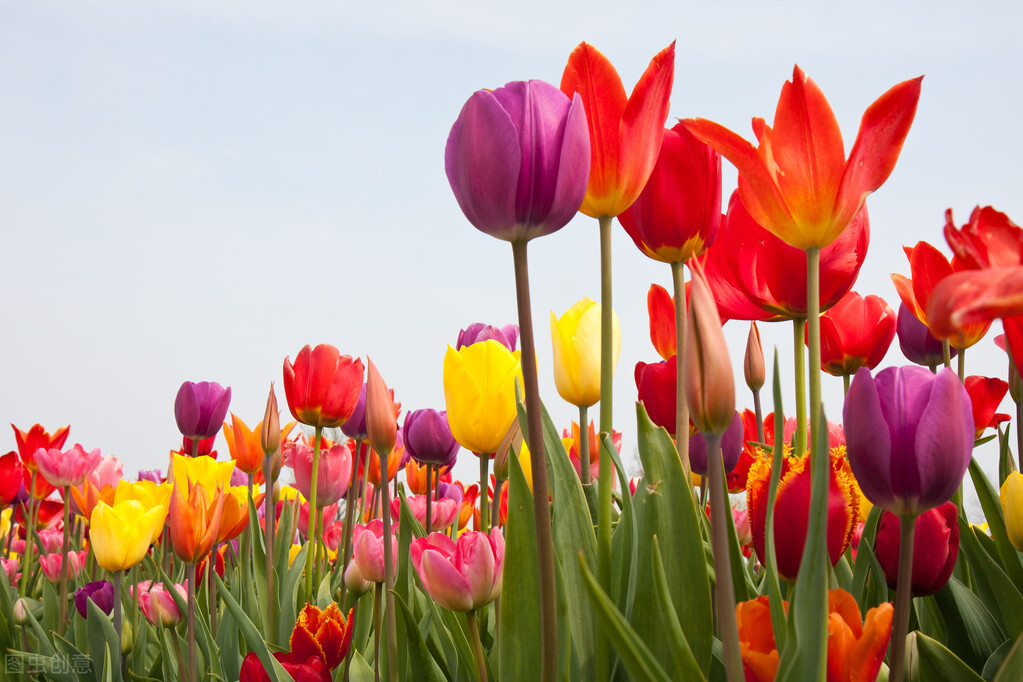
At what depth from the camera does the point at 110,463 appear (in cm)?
275

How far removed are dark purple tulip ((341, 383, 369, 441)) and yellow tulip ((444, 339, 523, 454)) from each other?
2.57ft

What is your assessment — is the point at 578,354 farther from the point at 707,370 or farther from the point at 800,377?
the point at 707,370

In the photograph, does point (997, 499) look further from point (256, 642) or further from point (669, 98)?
point (256, 642)

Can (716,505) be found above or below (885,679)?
above

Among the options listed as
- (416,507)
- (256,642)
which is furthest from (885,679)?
(416,507)

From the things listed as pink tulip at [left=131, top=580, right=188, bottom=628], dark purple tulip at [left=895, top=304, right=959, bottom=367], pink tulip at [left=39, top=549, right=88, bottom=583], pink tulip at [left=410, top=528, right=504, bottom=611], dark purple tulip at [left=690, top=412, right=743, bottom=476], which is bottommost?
pink tulip at [left=39, top=549, right=88, bottom=583]

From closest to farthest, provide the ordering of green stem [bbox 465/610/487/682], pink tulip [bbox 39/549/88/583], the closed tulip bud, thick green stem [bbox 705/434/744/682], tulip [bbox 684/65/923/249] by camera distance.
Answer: thick green stem [bbox 705/434/744/682], tulip [bbox 684/65/923/249], green stem [bbox 465/610/487/682], the closed tulip bud, pink tulip [bbox 39/549/88/583]

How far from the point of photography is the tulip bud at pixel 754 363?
4.60 ft

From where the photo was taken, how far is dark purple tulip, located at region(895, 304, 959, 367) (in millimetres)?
1756

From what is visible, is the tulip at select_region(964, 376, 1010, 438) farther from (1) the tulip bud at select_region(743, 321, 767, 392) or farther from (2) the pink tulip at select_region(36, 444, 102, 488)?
(2) the pink tulip at select_region(36, 444, 102, 488)

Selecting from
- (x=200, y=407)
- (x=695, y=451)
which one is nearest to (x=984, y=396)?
(x=695, y=451)

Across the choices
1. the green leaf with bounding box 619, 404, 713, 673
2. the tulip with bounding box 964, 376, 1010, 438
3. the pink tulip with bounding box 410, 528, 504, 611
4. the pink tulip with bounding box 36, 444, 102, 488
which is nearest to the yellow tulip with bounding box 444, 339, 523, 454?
the pink tulip with bounding box 410, 528, 504, 611

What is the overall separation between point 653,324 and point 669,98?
66 centimetres

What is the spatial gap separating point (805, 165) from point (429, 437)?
1092 mm
